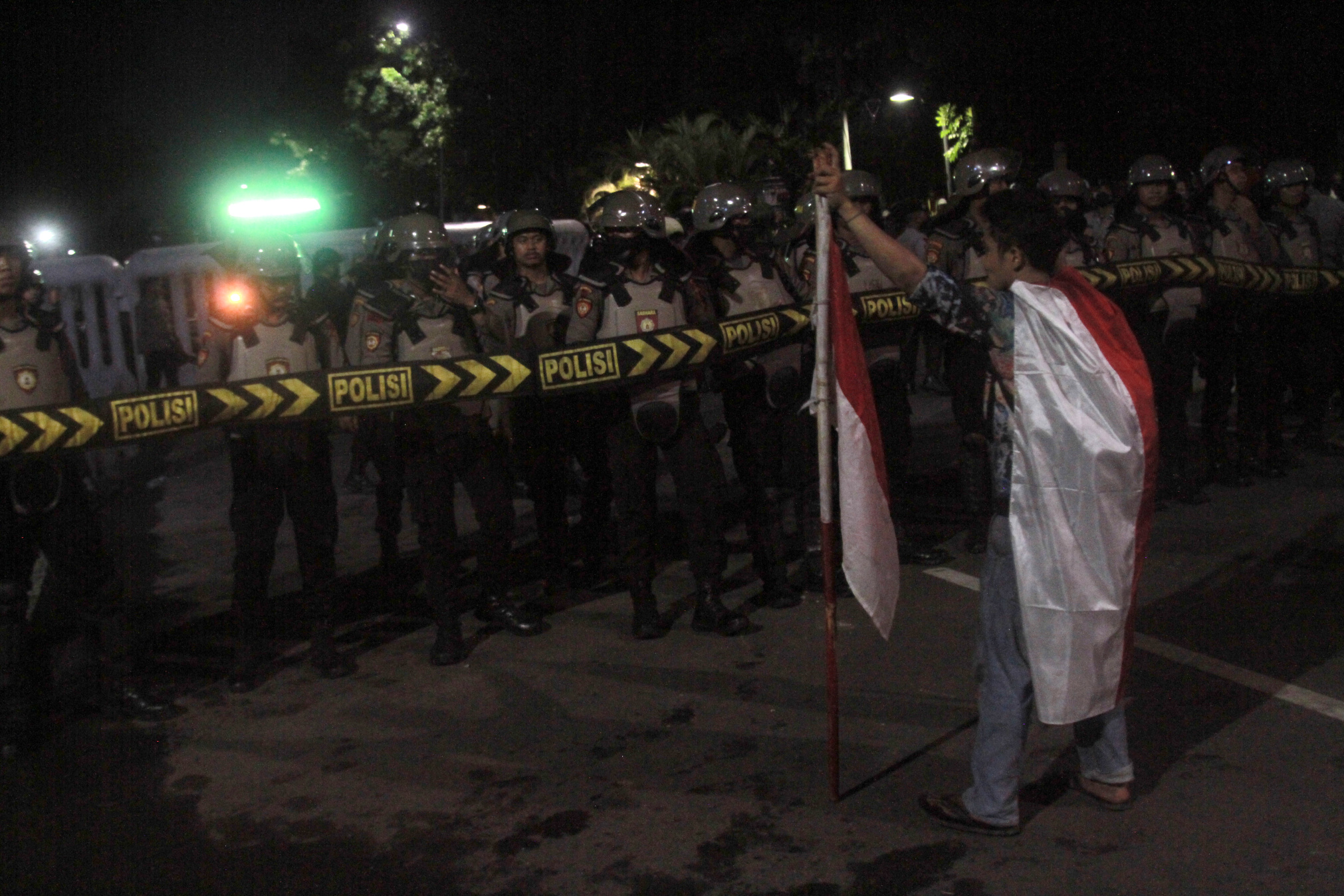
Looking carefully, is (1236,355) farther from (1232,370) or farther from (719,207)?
(719,207)

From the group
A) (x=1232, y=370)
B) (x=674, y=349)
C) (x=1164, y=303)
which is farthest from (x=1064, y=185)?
(x=674, y=349)

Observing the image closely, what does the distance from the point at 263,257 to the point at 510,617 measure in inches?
84.1

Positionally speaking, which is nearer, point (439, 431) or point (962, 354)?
point (439, 431)

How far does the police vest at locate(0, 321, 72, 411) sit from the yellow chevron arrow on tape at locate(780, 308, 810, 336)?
3357mm

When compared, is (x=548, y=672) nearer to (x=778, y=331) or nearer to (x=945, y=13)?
(x=778, y=331)

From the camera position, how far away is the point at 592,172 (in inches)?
944

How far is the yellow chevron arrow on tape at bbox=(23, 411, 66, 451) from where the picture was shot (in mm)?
5379

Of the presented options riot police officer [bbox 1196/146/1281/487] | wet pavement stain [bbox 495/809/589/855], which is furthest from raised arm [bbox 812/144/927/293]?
riot police officer [bbox 1196/146/1281/487]

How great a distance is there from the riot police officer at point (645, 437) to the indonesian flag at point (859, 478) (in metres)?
2.10

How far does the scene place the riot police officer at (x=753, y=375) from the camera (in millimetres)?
6902

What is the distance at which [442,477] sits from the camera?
21.2 ft

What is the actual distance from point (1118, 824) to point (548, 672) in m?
2.77

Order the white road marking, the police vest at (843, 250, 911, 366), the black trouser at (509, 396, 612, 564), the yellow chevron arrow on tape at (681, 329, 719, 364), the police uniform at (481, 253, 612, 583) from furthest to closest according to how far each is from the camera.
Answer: the black trouser at (509, 396, 612, 564)
the police uniform at (481, 253, 612, 583)
the police vest at (843, 250, 911, 366)
the yellow chevron arrow on tape at (681, 329, 719, 364)
the white road marking

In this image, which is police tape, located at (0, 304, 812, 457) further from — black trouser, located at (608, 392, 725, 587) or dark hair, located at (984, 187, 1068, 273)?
dark hair, located at (984, 187, 1068, 273)
